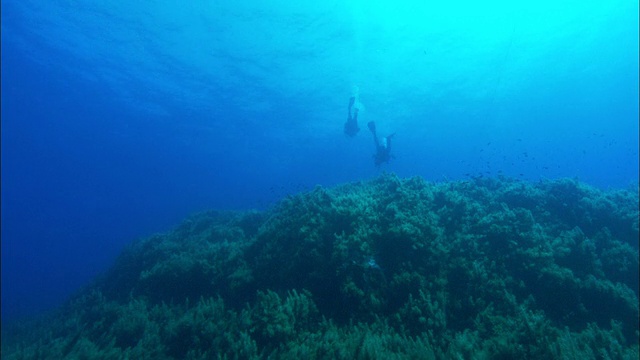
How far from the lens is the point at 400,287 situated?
7137 millimetres

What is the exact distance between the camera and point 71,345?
27.8 ft

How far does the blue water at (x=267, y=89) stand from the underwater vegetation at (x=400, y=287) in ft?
13.2

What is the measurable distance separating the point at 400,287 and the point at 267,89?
37.8 metres

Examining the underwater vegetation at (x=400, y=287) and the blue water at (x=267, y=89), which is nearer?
the underwater vegetation at (x=400, y=287)

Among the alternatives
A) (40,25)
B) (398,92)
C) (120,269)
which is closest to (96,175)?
(40,25)

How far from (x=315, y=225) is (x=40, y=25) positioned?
3083 cm

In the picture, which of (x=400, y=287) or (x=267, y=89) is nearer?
(x=400, y=287)

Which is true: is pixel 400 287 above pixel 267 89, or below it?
below

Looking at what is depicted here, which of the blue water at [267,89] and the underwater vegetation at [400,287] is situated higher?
the blue water at [267,89]

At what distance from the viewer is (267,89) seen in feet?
136

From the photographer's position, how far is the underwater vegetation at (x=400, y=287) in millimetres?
5906

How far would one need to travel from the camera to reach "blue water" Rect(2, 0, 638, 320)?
90.0 ft

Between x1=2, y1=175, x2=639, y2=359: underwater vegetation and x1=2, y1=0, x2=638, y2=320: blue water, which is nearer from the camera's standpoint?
x1=2, y1=175, x2=639, y2=359: underwater vegetation

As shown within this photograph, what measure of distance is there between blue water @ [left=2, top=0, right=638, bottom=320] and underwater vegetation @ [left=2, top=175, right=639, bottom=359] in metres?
4.01
